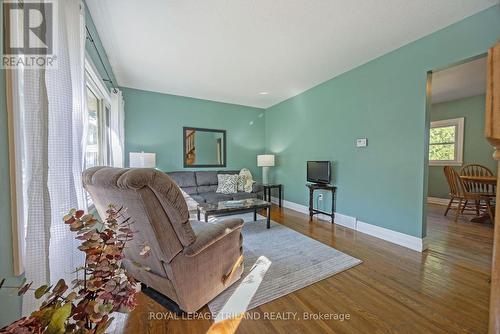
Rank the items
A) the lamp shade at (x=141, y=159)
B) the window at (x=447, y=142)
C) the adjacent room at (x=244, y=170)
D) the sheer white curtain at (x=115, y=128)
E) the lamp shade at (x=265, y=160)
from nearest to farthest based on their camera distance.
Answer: the adjacent room at (x=244, y=170), the sheer white curtain at (x=115, y=128), the lamp shade at (x=141, y=159), the window at (x=447, y=142), the lamp shade at (x=265, y=160)

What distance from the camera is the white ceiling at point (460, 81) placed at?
3170 mm

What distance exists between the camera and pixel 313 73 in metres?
3.49

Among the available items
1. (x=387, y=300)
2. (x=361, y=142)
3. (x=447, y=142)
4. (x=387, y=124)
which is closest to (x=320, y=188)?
(x=361, y=142)

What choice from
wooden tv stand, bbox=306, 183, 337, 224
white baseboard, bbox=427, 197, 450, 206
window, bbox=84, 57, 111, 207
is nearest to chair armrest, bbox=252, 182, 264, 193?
wooden tv stand, bbox=306, 183, 337, 224

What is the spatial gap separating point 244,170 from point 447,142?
4.96 metres

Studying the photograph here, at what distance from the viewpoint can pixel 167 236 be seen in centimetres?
132

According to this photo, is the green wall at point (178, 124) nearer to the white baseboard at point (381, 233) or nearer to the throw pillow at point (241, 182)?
the throw pillow at point (241, 182)

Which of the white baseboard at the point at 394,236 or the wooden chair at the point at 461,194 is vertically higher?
the wooden chair at the point at 461,194

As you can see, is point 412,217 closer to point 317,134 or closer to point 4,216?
point 317,134

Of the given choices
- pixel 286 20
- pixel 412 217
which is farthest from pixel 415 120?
pixel 286 20

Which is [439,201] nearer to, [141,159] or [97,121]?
[141,159]

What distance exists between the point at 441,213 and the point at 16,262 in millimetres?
5995

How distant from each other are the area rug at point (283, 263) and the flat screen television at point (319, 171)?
1186mm

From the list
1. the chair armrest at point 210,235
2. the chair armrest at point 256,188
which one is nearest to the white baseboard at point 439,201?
the chair armrest at point 256,188
